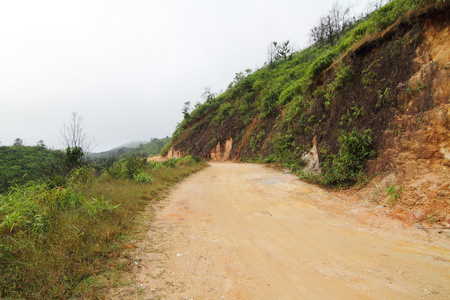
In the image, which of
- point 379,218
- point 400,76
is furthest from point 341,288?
point 400,76

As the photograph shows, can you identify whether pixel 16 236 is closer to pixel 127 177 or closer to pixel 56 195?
pixel 56 195

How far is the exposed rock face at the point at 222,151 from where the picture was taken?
1062 inches

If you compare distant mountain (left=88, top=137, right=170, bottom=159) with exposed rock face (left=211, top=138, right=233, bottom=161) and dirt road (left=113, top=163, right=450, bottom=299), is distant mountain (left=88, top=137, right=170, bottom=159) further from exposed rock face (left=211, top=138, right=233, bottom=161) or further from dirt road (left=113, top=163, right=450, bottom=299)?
dirt road (left=113, top=163, right=450, bottom=299)

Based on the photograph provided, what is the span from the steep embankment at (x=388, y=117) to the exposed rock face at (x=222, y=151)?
13.2 m

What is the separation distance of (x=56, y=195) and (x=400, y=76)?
10800 mm

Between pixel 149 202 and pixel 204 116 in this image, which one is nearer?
pixel 149 202

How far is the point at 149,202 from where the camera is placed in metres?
6.34

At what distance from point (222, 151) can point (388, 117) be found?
71.3 ft

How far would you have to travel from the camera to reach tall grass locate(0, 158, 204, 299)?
229 cm

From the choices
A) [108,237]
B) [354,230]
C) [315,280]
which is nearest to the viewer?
[315,280]

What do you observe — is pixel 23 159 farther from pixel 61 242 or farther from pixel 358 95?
pixel 358 95

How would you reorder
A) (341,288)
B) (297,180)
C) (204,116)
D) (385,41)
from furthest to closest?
(204,116) < (297,180) < (385,41) < (341,288)

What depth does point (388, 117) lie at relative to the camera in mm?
6992

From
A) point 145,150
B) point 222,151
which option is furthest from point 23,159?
point 145,150
